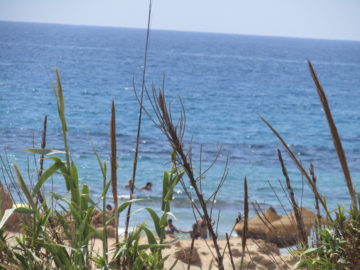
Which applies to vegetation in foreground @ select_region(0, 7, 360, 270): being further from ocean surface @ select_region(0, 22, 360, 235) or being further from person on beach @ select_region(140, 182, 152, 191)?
person on beach @ select_region(140, 182, 152, 191)

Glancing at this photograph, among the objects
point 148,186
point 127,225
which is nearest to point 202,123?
point 148,186

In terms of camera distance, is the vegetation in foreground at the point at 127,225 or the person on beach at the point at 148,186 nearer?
the vegetation in foreground at the point at 127,225

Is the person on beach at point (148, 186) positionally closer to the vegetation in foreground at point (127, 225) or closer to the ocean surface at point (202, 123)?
the ocean surface at point (202, 123)

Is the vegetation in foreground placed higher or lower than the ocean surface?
higher

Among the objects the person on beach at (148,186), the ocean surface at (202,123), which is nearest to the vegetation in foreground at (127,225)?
the ocean surface at (202,123)

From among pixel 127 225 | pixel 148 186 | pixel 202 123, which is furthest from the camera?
pixel 202 123

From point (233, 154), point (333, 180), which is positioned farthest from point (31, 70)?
point (333, 180)

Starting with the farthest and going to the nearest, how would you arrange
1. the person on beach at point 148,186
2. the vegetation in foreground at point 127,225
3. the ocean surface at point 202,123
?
the ocean surface at point 202,123 → the person on beach at point 148,186 → the vegetation in foreground at point 127,225

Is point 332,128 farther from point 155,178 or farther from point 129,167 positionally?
point 129,167

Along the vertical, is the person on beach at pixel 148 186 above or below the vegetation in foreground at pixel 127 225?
below

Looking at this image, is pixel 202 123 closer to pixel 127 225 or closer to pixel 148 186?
pixel 148 186

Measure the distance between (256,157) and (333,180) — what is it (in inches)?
139

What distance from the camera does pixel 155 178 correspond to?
16656 millimetres

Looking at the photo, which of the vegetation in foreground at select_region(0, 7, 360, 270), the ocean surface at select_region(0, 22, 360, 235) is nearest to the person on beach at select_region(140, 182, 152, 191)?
the ocean surface at select_region(0, 22, 360, 235)
